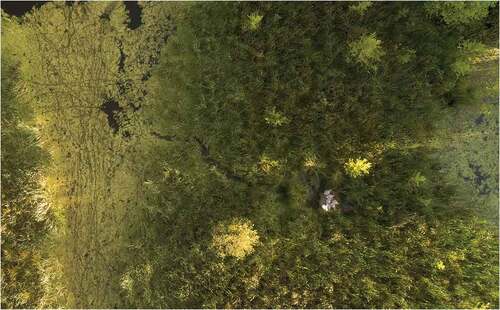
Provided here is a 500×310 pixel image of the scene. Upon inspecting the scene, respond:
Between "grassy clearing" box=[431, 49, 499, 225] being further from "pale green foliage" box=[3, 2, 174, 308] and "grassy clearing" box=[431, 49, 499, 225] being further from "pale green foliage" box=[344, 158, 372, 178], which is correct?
"pale green foliage" box=[3, 2, 174, 308]

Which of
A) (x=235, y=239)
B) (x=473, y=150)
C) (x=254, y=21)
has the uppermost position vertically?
(x=254, y=21)

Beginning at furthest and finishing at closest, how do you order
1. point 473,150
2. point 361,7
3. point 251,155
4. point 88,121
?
point 88,121
point 251,155
point 473,150
point 361,7

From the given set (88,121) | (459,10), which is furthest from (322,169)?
(88,121)

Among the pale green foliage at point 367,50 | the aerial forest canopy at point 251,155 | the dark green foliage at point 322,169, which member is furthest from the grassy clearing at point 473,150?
the pale green foliage at point 367,50

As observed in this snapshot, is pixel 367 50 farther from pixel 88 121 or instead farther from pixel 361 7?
pixel 88 121

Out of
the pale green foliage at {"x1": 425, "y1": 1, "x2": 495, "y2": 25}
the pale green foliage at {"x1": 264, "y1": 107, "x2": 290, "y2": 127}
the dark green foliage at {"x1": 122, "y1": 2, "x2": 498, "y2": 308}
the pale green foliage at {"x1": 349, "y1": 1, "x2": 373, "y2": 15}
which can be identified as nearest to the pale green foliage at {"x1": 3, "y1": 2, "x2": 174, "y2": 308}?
the dark green foliage at {"x1": 122, "y1": 2, "x2": 498, "y2": 308}

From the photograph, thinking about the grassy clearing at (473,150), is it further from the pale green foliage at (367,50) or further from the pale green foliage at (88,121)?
the pale green foliage at (88,121)
